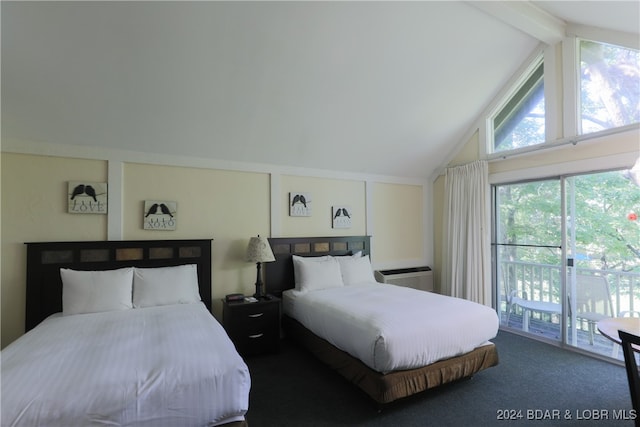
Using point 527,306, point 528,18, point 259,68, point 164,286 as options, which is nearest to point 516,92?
point 528,18

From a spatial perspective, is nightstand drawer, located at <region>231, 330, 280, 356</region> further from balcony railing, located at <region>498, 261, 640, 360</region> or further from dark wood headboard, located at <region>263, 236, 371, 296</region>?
balcony railing, located at <region>498, 261, 640, 360</region>

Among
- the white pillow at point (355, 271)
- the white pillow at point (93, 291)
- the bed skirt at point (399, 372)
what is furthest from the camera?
the white pillow at point (355, 271)

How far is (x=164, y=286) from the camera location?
2.87m

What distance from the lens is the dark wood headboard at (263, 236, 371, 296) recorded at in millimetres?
3684

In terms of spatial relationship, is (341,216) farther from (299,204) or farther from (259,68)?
(259,68)

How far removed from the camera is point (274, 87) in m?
3.01

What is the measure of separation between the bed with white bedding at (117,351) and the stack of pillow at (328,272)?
3.74 ft

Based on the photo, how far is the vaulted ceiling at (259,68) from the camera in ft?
7.47

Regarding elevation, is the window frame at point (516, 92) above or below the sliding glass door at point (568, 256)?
above

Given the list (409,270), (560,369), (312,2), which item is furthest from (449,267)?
(312,2)

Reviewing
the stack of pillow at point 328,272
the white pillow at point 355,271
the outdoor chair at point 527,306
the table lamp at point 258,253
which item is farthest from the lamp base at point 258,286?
the outdoor chair at point 527,306

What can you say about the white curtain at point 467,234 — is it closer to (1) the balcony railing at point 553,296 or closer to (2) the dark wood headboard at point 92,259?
(1) the balcony railing at point 553,296

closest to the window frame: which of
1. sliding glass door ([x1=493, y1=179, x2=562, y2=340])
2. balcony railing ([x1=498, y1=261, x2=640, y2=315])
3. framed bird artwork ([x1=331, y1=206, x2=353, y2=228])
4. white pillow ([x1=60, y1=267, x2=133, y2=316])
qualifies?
sliding glass door ([x1=493, y1=179, x2=562, y2=340])

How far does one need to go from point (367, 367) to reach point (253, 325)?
1.33 meters
